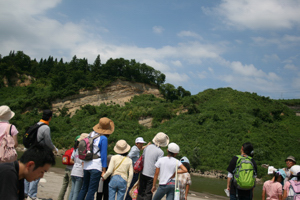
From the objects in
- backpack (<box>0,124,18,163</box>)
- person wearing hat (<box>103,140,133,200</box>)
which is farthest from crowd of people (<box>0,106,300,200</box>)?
backpack (<box>0,124,18,163</box>)

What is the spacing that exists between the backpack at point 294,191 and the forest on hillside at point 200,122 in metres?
20.3

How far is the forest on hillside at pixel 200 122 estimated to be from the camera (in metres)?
29.3

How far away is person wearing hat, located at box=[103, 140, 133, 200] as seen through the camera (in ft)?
17.5

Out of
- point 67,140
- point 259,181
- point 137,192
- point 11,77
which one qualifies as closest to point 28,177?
point 137,192

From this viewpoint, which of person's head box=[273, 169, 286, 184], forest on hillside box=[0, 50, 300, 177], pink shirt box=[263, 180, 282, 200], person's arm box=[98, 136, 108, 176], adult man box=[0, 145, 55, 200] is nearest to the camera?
adult man box=[0, 145, 55, 200]

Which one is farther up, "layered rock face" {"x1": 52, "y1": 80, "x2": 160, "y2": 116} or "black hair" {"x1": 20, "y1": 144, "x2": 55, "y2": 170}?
"layered rock face" {"x1": 52, "y1": 80, "x2": 160, "y2": 116}

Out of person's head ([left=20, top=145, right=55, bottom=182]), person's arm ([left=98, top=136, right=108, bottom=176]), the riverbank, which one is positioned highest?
person's head ([left=20, top=145, right=55, bottom=182])

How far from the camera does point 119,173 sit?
5.42m

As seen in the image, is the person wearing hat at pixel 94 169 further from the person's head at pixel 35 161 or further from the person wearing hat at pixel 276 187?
the person wearing hat at pixel 276 187

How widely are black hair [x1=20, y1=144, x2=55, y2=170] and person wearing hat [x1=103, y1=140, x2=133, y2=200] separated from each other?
9.64 ft

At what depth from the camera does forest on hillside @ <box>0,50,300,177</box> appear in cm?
2934

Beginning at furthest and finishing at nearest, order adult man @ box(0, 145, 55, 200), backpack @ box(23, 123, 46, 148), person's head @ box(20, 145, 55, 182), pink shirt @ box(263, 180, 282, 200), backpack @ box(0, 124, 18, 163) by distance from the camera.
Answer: pink shirt @ box(263, 180, 282, 200), backpack @ box(23, 123, 46, 148), backpack @ box(0, 124, 18, 163), person's head @ box(20, 145, 55, 182), adult man @ box(0, 145, 55, 200)

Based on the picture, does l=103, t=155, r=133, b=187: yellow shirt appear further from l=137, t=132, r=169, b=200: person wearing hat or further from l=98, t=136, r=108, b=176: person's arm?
l=137, t=132, r=169, b=200: person wearing hat

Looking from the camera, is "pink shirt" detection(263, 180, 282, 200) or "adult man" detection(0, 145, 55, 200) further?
"pink shirt" detection(263, 180, 282, 200)
